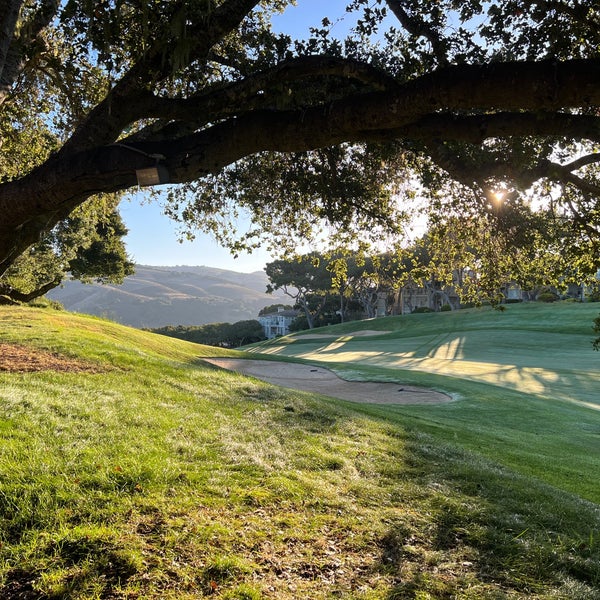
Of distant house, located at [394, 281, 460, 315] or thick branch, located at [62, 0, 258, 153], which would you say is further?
distant house, located at [394, 281, 460, 315]

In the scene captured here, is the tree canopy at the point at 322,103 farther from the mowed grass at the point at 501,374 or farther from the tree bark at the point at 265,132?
the mowed grass at the point at 501,374

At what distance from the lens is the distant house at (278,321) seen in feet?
315

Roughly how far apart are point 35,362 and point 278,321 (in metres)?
88.2

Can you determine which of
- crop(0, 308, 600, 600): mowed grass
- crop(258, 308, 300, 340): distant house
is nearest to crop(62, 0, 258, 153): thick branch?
crop(0, 308, 600, 600): mowed grass

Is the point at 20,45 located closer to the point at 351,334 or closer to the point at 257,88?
the point at 257,88

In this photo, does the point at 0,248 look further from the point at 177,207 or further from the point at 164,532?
the point at 177,207

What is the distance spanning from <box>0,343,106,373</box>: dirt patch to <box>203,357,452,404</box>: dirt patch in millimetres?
8676

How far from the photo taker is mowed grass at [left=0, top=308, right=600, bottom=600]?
3467 mm

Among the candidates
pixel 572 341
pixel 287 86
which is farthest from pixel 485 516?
pixel 572 341

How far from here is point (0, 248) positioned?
5102mm

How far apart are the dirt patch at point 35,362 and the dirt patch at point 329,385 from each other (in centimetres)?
868

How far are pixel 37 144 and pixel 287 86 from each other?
9.14 meters

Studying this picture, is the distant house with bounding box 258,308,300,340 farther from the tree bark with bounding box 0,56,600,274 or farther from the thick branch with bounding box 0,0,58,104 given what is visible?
the tree bark with bounding box 0,56,600,274

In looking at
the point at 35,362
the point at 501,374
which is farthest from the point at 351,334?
the point at 35,362
